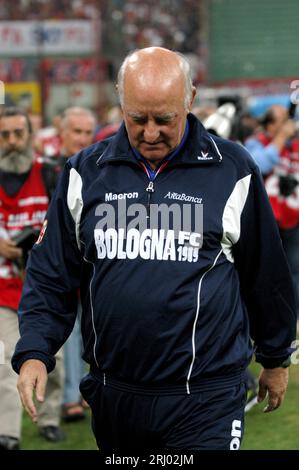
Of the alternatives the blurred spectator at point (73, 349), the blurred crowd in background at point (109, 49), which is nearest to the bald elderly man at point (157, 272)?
the blurred spectator at point (73, 349)

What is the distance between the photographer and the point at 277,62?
104 ft

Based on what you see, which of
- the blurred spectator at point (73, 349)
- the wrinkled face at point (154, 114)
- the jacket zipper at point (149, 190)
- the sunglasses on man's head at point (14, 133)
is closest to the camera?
the wrinkled face at point (154, 114)

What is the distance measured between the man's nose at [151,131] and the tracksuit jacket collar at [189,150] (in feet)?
0.43

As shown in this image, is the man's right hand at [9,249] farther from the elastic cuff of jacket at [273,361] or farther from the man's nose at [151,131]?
the man's nose at [151,131]

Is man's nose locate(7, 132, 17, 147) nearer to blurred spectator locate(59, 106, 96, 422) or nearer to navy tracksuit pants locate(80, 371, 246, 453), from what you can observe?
blurred spectator locate(59, 106, 96, 422)

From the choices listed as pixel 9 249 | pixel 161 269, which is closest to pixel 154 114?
pixel 161 269

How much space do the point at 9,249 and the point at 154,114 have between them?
286cm

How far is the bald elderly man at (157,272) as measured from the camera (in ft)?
11.2

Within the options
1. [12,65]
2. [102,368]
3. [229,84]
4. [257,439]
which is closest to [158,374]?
[102,368]

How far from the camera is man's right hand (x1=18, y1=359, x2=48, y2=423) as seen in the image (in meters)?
3.37

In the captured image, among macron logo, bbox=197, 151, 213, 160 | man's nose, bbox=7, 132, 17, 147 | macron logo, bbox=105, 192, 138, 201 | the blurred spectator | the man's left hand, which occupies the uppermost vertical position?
macron logo, bbox=197, 151, 213, 160

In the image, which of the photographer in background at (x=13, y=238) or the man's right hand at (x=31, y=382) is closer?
the man's right hand at (x=31, y=382)

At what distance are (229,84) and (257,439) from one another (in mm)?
24582

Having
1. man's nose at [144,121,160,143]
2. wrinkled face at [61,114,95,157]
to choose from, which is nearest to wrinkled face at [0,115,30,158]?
wrinkled face at [61,114,95,157]
